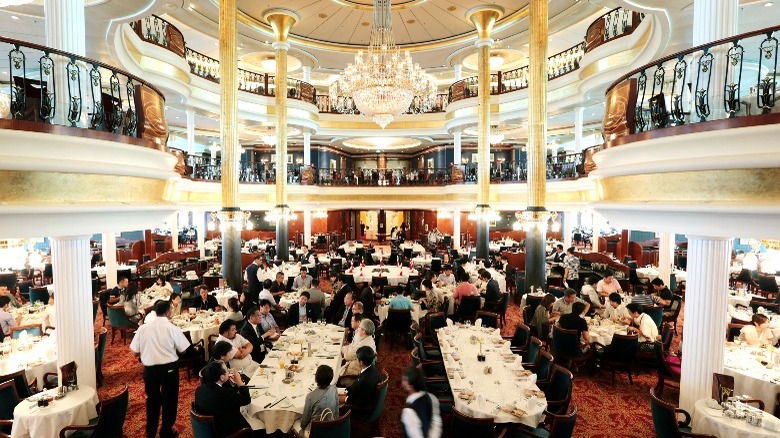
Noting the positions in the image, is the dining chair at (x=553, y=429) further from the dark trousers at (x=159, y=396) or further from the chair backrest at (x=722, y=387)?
the dark trousers at (x=159, y=396)

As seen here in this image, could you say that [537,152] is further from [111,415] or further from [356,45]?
[356,45]

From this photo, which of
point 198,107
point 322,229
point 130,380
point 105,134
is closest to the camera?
point 105,134

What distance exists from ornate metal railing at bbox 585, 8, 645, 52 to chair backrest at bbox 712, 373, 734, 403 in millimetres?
8374

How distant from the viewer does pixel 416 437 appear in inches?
154

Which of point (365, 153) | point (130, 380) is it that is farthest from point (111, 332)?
point (365, 153)

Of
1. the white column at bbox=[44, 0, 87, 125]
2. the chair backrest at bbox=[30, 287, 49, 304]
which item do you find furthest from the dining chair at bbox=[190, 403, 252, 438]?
the chair backrest at bbox=[30, 287, 49, 304]

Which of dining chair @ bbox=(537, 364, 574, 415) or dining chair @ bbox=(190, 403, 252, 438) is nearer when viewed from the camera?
dining chair @ bbox=(190, 403, 252, 438)

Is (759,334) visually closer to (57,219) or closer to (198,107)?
(57,219)

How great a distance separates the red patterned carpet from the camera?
5645 mm

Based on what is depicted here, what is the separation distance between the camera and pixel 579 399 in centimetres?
652

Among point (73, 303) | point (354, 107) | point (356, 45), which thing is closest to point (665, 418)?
point (73, 303)

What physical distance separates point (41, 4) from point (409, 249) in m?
14.2

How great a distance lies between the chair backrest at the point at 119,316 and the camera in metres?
8.54

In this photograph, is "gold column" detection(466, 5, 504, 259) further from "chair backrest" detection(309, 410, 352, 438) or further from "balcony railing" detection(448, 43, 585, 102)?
"chair backrest" detection(309, 410, 352, 438)
